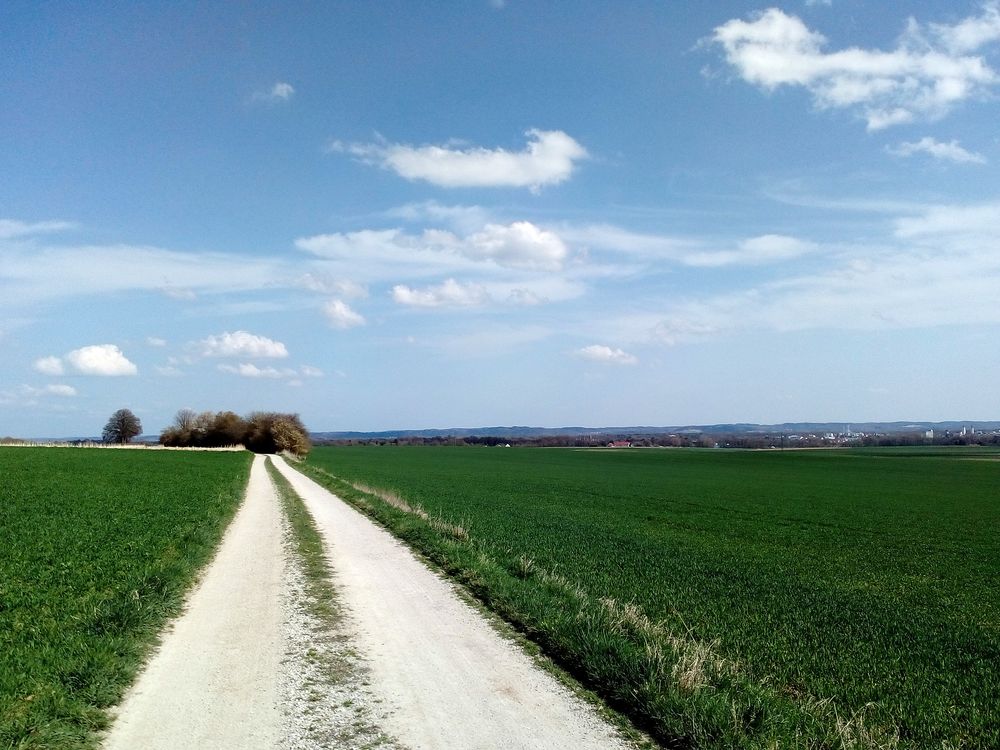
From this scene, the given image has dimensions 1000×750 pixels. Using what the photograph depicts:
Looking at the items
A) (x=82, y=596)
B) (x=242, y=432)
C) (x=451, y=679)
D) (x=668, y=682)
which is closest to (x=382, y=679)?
(x=451, y=679)

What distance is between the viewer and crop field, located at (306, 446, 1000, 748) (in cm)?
759

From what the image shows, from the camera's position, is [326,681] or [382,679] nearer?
[326,681]

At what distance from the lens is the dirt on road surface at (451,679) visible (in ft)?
22.5

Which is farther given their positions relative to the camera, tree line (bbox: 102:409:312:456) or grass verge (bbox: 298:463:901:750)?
tree line (bbox: 102:409:312:456)

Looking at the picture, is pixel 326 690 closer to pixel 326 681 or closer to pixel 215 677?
pixel 326 681

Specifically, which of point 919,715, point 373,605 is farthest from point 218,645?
point 919,715

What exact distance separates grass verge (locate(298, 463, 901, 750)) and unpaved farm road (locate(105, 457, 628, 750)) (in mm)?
572

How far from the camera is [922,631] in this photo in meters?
12.1

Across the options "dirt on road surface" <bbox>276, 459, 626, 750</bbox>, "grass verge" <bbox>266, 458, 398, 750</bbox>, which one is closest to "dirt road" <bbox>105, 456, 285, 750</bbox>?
"grass verge" <bbox>266, 458, 398, 750</bbox>

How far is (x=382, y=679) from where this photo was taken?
27.2 feet

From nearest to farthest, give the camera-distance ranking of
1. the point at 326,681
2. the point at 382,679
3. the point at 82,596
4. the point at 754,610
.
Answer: the point at 326,681 → the point at 382,679 → the point at 82,596 → the point at 754,610

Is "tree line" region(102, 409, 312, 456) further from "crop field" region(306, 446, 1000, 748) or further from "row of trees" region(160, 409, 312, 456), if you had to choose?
"crop field" region(306, 446, 1000, 748)

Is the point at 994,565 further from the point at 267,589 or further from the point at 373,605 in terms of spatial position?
the point at 267,589

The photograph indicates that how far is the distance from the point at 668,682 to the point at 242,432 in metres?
123
